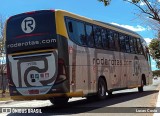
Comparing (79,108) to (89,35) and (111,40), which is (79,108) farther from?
(111,40)

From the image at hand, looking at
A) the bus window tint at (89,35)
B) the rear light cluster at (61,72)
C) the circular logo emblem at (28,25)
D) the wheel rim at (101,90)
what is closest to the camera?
the rear light cluster at (61,72)

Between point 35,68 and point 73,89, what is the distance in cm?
170

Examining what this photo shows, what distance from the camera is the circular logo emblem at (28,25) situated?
15992mm

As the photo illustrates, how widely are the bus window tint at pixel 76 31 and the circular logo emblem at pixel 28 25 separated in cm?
142

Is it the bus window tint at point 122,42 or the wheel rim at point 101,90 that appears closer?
the wheel rim at point 101,90

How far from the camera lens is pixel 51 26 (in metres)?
15.7

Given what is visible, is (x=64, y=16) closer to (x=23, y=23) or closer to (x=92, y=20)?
(x=23, y=23)

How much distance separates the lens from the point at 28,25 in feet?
52.7

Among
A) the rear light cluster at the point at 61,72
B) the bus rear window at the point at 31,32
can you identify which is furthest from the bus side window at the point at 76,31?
the rear light cluster at the point at 61,72

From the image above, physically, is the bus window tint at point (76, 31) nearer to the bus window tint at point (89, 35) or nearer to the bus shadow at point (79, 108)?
the bus window tint at point (89, 35)

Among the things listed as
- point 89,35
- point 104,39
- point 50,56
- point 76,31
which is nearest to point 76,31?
point 76,31

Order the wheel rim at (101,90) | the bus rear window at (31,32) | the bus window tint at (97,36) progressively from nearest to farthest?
the bus rear window at (31,32), the bus window tint at (97,36), the wheel rim at (101,90)

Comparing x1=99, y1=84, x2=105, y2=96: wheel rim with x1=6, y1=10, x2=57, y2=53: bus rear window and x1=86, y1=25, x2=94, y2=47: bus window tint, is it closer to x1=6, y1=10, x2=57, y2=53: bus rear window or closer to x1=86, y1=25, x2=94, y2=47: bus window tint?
x1=86, y1=25, x2=94, y2=47: bus window tint

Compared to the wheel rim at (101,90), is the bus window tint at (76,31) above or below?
above
